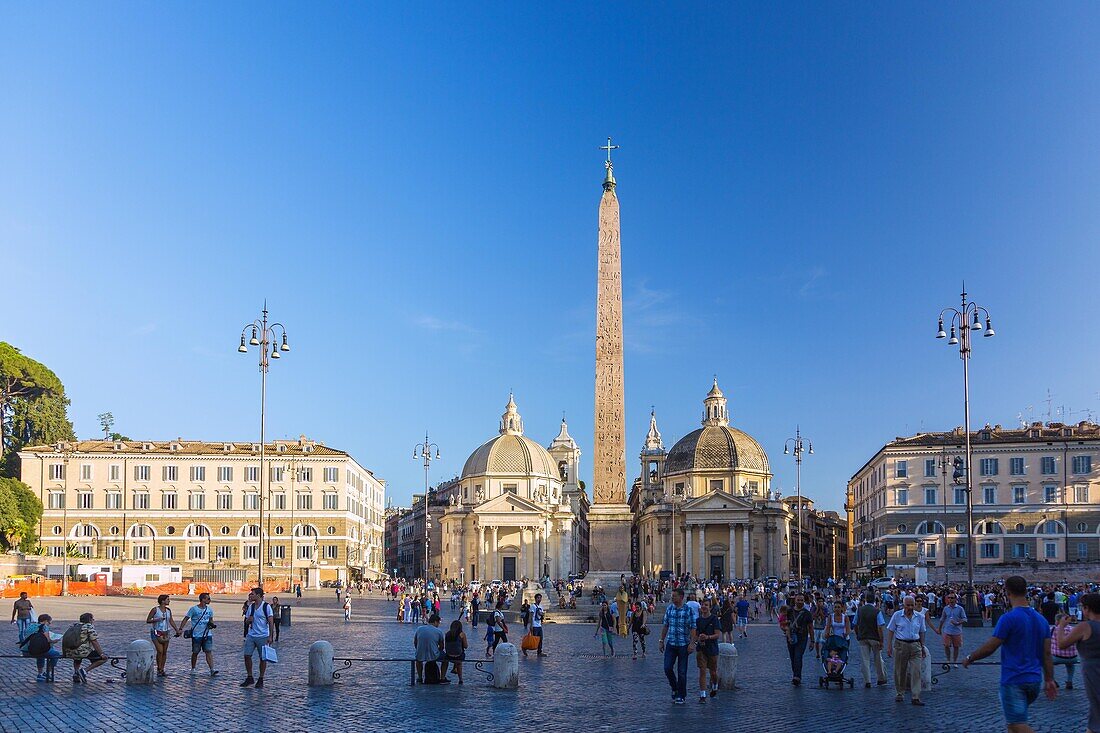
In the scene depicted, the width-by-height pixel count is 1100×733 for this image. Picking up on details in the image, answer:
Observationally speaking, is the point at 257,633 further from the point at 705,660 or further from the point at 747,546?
the point at 747,546

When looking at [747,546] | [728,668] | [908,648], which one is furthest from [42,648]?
[747,546]

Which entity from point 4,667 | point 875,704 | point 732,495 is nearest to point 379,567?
point 732,495

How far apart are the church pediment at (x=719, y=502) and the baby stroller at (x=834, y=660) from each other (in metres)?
72.0

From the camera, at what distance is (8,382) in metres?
71.9

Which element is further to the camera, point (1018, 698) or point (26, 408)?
point (26, 408)

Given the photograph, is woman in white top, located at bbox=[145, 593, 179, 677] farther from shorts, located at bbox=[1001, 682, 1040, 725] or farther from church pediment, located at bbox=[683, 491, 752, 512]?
church pediment, located at bbox=[683, 491, 752, 512]

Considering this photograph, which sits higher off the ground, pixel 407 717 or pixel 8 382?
pixel 8 382

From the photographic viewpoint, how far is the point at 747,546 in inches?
3489

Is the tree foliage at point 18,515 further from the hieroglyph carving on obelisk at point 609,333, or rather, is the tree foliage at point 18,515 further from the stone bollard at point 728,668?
the stone bollard at point 728,668

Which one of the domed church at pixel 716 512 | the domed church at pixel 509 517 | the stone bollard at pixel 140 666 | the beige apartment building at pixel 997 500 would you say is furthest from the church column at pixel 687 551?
the stone bollard at pixel 140 666

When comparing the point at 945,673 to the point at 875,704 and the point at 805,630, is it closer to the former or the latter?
the point at 805,630

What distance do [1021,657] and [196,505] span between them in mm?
73920

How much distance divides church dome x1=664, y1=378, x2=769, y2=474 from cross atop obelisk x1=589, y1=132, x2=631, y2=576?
52.3 meters

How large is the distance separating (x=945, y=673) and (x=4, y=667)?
1517cm
